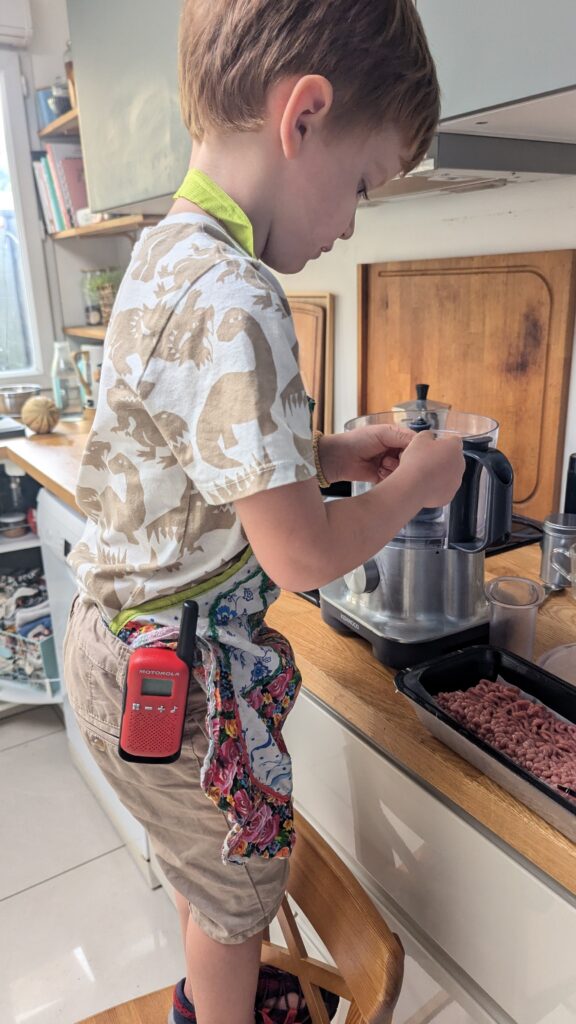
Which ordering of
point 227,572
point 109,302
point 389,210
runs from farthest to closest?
point 109,302 < point 389,210 < point 227,572

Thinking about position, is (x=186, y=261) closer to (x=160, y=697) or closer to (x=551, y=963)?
(x=160, y=697)

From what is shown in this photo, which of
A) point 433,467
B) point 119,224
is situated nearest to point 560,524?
point 433,467

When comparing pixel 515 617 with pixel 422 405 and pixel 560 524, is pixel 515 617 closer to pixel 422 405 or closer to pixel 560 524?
pixel 560 524

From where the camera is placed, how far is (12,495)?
2219 millimetres

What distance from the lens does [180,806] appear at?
765mm

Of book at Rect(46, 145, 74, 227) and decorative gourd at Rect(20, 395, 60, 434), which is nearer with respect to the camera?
decorative gourd at Rect(20, 395, 60, 434)

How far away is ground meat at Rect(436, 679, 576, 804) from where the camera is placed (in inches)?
26.6

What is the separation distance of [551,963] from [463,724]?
208 millimetres

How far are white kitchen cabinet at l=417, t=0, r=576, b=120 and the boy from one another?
0.17m

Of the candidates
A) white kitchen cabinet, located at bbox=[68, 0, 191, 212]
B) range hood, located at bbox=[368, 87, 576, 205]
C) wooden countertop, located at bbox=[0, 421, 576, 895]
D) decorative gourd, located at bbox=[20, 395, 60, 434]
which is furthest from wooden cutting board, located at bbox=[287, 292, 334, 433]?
decorative gourd, located at bbox=[20, 395, 60, 434]

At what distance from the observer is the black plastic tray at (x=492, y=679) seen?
24.7 inches

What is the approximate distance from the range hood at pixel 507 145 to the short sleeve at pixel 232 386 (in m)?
0.43

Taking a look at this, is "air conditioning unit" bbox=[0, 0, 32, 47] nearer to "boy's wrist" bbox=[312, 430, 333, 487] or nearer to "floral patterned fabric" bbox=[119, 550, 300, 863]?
"boy's wrist" bbox=[312, 430, 333, 487]

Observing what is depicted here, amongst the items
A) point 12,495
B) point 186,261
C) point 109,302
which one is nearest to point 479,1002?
point 186,261
